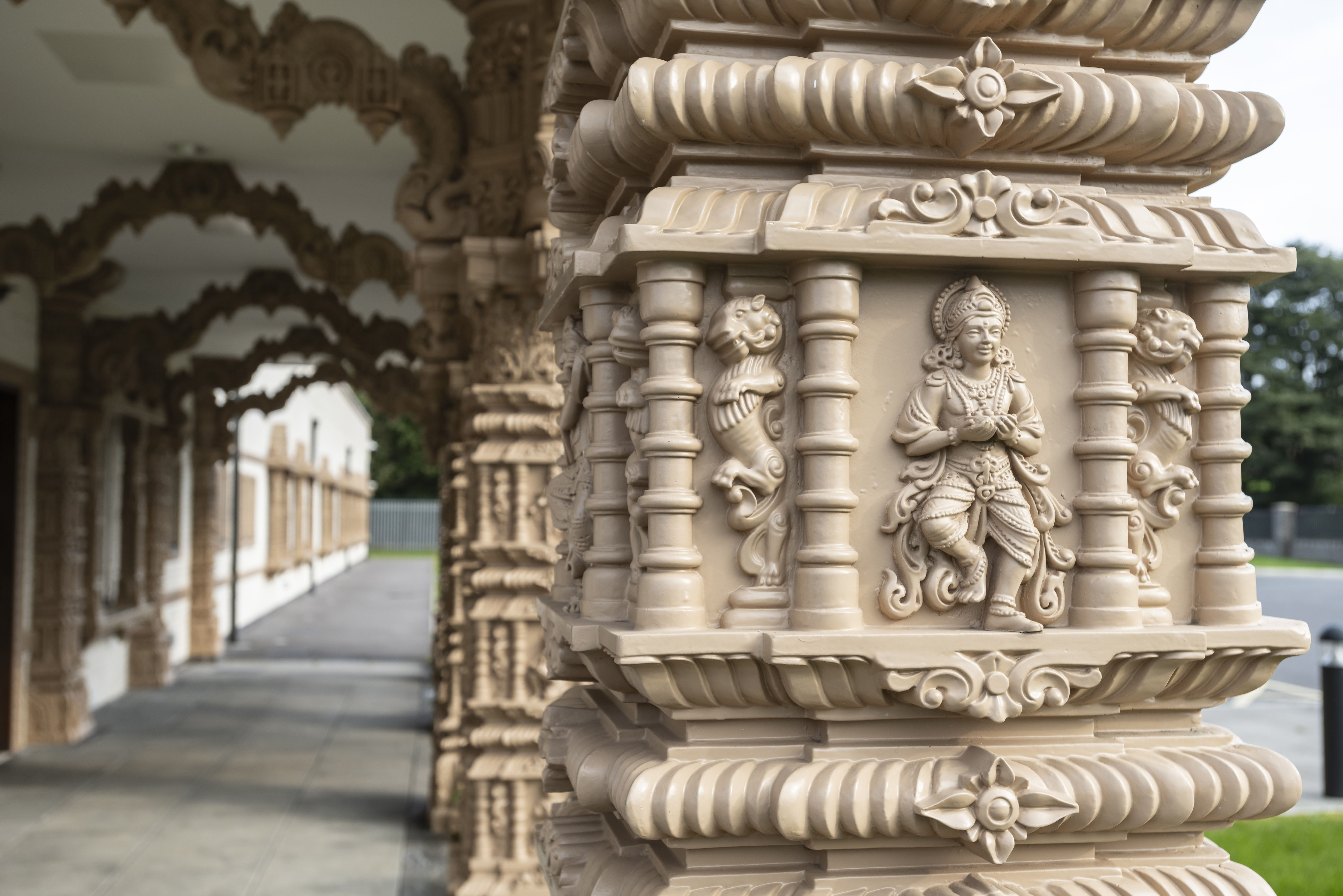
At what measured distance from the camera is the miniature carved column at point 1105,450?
1469 mm

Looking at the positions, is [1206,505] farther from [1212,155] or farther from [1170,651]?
[1212,155]

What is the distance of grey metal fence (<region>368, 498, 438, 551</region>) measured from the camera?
4966 centimetres

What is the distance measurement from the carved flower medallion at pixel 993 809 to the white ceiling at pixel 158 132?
4991mm

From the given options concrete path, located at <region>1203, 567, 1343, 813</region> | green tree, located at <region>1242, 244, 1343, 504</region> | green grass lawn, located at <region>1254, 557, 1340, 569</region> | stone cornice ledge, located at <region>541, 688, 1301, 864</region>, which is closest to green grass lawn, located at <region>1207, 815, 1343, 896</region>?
concrete path, located at <region>1203, 567, 1343, 813</region>

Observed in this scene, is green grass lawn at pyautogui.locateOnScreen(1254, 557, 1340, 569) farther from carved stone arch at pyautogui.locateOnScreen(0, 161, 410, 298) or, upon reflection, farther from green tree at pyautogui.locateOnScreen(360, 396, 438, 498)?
green tree at pyautogui.locateOnScreen(360, 396, 438, 498)

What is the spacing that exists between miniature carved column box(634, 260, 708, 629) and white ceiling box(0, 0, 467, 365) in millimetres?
4617

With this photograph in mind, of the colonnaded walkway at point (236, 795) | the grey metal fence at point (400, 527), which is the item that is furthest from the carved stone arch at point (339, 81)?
the grey metal fence at point (400, 527)

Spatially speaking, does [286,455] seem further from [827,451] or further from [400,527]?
[400,527]

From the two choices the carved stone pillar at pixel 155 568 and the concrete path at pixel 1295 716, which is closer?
the concrete path at pixel 1295 716

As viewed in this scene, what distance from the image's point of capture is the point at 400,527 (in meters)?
50.0

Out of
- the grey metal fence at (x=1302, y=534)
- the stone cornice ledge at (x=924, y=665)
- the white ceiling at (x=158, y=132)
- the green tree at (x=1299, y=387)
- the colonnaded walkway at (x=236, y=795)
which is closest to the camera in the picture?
the stone cornice ledge at (x=924, y=665)

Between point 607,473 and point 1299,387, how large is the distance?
146ft

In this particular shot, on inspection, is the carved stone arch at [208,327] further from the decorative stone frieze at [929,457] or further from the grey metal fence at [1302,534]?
the grey metal fence at [1302,534]

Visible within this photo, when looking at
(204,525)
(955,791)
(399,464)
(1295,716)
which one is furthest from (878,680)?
(399,464)
